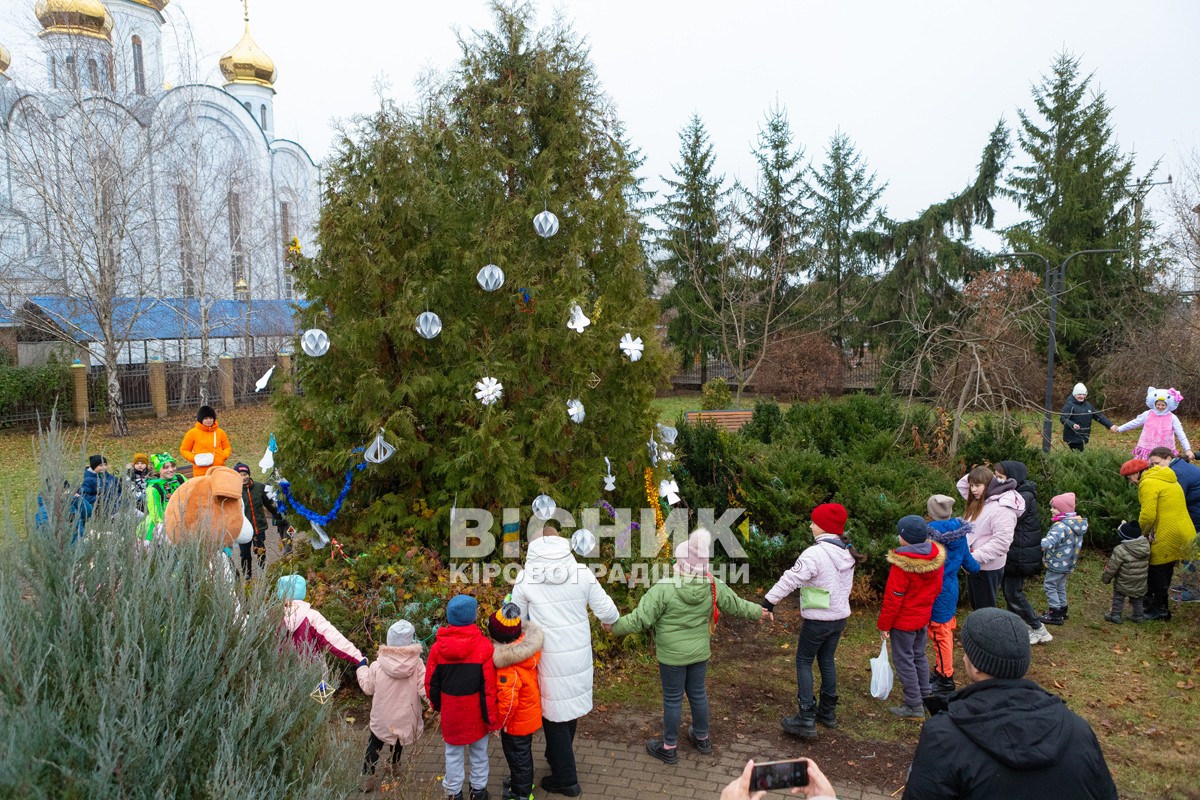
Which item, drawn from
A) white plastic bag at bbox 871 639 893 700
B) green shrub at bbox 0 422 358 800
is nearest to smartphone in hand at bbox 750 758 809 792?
green shrub at bbox 0 422 358 800

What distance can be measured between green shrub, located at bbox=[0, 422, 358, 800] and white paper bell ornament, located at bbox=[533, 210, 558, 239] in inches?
181

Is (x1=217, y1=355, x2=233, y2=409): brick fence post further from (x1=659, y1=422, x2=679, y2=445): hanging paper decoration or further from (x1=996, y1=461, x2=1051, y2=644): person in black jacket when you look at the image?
(x1=996, y1=461, x2=1051, y2=644): person in black jacket

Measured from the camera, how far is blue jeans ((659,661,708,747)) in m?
4.96

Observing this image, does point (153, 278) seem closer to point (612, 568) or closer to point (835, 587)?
point (612, 568)

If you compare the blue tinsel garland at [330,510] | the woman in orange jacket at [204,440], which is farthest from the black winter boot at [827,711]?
the woman in orange jacket at [204,440]

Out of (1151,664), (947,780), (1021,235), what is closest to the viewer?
(947,780)

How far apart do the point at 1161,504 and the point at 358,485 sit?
7195 millimetres

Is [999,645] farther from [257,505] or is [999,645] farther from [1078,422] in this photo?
[1078,422]

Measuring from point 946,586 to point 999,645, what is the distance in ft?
11.3

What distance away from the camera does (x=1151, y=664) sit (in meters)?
6.36

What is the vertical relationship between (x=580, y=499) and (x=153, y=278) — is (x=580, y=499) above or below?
below

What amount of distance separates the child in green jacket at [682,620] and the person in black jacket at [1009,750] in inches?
99.0

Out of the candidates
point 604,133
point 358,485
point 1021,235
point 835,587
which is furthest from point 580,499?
point 1021,235

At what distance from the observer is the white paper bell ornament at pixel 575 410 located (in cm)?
670
